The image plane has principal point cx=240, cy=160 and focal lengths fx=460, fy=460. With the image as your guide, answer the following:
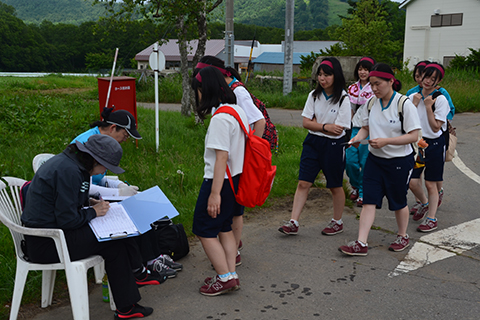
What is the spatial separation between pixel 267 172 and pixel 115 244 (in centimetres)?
125

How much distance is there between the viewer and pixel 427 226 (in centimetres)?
515

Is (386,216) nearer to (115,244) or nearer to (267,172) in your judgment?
(267,172)

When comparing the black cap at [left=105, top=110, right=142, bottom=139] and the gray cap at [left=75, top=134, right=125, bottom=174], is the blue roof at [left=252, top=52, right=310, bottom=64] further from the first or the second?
the gray cap at [left=75, top=134, right=125, bottom=174]

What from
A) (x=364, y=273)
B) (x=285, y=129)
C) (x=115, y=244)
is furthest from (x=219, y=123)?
(x=285, y=129)

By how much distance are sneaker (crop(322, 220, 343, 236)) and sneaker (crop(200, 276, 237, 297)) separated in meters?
1.69

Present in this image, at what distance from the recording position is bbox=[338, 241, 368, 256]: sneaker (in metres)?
4.46

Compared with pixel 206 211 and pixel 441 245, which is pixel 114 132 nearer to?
→ pixel 206 211

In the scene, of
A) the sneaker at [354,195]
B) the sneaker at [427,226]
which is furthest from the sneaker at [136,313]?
the sneaker at [354,195]

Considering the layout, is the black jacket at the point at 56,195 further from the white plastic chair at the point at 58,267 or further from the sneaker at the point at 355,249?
the sneaker at the point at 355,249

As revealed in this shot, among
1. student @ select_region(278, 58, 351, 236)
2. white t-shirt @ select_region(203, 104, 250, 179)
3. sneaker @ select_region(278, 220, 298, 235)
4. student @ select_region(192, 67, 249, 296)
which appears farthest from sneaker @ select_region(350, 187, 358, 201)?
white t-shirt @ select_region(203, 104, 250, 179)

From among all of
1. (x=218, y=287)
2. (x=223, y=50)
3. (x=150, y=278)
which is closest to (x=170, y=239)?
(x=150, y=278)

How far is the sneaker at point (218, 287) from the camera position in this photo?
3697 mm

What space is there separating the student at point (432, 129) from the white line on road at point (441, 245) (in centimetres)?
22

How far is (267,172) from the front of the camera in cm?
359
